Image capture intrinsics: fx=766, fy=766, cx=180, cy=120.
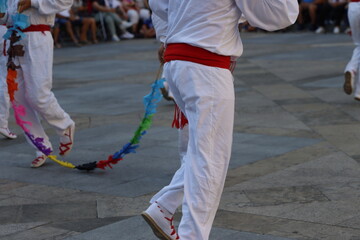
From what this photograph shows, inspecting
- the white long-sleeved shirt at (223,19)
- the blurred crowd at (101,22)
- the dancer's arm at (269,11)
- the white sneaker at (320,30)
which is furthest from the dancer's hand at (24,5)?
the white sneaker at (320,30)

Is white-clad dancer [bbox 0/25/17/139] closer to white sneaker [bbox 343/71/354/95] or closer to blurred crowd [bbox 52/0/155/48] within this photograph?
white sneaker [bbox 343/71/354/95]

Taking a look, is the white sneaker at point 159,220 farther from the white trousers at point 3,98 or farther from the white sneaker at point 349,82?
the white sneaker at point 349,82

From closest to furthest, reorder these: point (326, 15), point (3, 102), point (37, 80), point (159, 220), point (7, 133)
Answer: point (159, 220) → point (37, 80) → point (7, 133) → point (3, 102) → point (326, 15)

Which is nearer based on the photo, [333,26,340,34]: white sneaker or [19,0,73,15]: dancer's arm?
[19,0,73,15]: dancer's arm

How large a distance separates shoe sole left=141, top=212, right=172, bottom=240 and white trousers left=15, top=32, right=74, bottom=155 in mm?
2849

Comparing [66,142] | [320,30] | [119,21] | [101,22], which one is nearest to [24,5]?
[66,142]

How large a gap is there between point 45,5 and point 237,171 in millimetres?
2299

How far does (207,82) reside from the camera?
4.12 meters

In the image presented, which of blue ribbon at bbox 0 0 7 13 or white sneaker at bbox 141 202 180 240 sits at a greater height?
blue ribbon at bbox 0 0 7 13

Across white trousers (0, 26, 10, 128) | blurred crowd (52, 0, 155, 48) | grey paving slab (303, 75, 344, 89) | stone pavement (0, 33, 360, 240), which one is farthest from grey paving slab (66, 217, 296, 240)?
blurred crowd (52, 0, 155, 48)

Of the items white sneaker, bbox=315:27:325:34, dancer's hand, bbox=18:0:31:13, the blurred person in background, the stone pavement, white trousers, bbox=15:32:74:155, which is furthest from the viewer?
white sneaker, bbox=315:27:325:34

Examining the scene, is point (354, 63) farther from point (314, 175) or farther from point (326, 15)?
point (326, 15)

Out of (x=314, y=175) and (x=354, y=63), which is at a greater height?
(x=314, y=175)

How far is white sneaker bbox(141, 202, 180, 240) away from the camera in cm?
455
